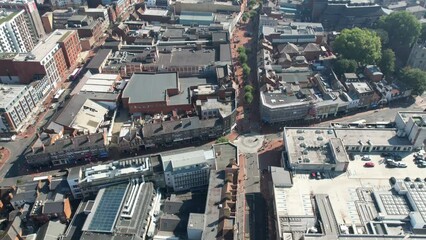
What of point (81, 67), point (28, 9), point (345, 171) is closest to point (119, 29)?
point (81, 67)

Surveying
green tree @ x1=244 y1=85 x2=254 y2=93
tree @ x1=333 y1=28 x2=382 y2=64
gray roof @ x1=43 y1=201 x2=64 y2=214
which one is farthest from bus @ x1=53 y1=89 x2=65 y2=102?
tree @ x1=333 y1=28 x2=382 y2=64

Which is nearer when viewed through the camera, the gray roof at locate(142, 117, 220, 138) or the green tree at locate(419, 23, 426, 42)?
the gray roof at locate(142, 117, 220, 138)

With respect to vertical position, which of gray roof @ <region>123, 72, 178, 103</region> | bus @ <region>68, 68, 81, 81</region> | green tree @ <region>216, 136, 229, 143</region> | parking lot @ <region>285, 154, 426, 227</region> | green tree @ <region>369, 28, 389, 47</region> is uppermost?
green tree @ <region>369, 28, 389, 47</region>

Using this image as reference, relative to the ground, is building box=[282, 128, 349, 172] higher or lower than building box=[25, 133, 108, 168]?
higher

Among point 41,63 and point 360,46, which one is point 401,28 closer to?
point 360,46

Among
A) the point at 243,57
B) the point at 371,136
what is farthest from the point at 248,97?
the point at 371,136

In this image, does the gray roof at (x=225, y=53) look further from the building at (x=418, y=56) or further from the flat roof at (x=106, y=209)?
the building at (x=418, y=56)

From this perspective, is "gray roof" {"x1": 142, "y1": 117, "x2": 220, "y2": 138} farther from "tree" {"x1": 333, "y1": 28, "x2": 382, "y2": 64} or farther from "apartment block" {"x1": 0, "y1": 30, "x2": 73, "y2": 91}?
"tree" {"x1": 333, "y1": 28, "x2": 382, "y2": 64}
